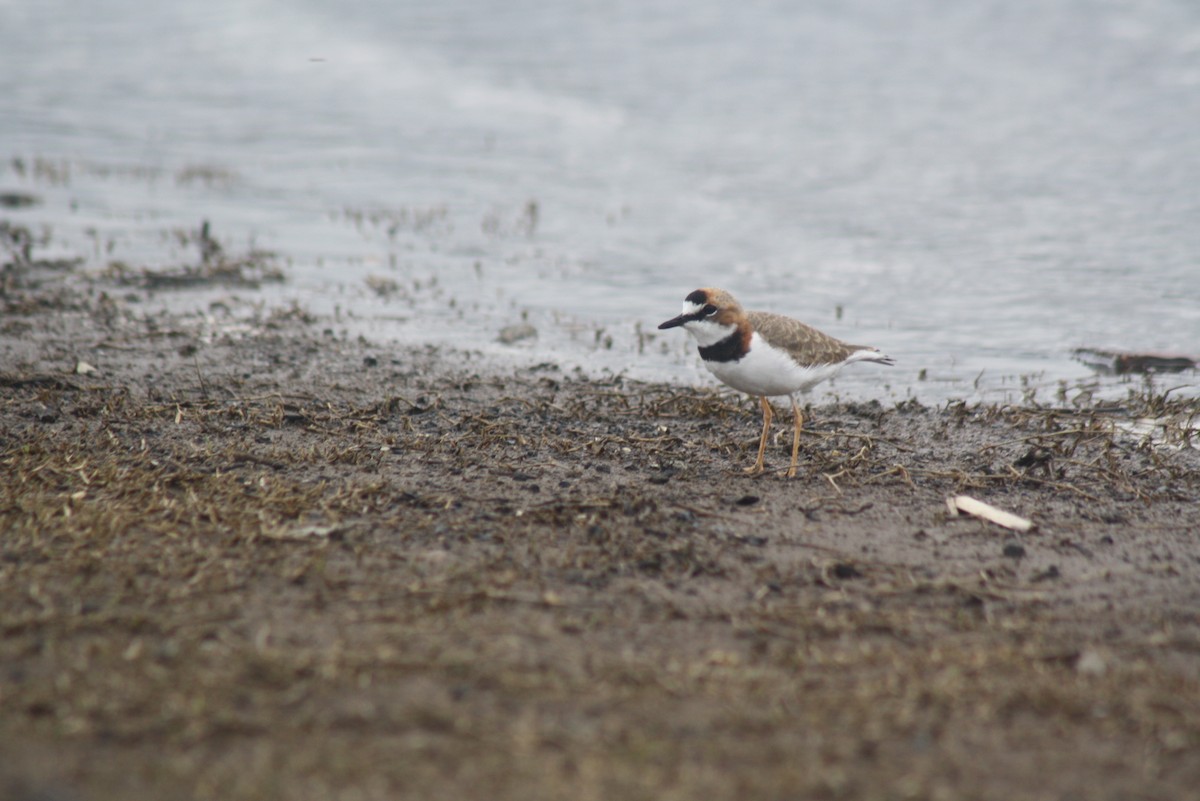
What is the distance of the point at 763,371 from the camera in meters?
5.86

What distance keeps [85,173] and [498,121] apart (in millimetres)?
5822

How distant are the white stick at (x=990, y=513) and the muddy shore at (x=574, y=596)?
2.7 inches

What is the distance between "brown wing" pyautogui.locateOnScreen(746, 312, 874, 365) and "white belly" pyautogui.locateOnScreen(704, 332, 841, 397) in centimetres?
6

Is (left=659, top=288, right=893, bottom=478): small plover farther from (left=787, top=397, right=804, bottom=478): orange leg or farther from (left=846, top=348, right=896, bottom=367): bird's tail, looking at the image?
(left=846, top=348, right=896, bottom=367): bird's tail

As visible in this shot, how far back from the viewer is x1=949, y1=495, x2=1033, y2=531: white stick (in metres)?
5.23

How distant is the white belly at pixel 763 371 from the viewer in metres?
5.84

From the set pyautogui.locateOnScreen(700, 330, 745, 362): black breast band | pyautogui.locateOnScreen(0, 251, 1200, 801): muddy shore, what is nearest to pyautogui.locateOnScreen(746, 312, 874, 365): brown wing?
pyautogui.locateOnScreen(700, 330, 745, 362): black breast band

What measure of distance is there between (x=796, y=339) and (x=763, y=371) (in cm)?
33

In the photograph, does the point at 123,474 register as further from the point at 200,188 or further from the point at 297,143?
the point at 297,143

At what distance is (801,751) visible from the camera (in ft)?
10.8

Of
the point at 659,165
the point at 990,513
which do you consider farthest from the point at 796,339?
the point at 659,165

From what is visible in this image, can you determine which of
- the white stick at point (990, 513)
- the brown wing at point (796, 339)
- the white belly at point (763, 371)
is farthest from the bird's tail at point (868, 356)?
the white stick at point (990, 513)

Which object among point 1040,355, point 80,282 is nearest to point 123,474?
point 80,282

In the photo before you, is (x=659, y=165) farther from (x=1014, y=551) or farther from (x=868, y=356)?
(x=1014, y=551)
